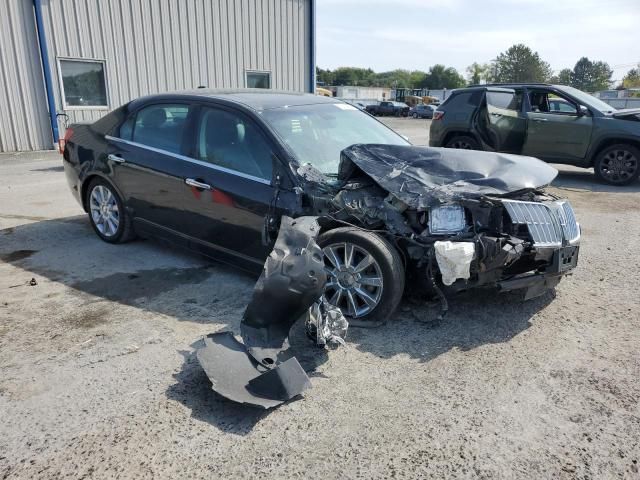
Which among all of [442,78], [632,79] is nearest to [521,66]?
[632,79]

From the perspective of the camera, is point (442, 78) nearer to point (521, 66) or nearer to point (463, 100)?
point (521, 66)

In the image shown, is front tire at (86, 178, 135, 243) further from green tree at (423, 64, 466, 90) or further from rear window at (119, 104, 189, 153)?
green tree at (423, 64, 466, 90)

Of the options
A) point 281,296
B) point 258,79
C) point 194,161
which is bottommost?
point 281,296

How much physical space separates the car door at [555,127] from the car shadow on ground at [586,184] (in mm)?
516

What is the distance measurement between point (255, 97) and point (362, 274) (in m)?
2.05

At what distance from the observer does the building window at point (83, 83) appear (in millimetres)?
13508

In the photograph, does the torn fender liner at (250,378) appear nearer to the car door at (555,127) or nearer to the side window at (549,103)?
the car door at (555,127)

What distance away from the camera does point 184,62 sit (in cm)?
1541

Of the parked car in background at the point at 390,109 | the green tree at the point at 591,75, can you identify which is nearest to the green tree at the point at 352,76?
the green tree at the point at 591,75

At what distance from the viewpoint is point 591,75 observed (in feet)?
323

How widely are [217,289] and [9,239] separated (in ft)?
10.1

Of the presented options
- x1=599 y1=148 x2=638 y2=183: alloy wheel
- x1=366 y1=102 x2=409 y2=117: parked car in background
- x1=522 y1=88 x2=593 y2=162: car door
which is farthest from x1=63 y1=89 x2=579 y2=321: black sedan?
x1=366 y1=102 x2=409 y2=117: parked car in background

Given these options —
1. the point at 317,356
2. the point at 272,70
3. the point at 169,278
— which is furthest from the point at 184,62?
the point at 317,356

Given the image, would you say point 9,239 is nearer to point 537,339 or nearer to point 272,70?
point 537,339
